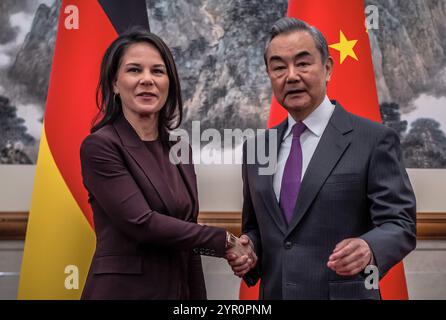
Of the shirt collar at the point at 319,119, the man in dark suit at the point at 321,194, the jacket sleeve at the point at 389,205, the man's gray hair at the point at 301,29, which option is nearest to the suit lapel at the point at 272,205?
the man in dark suit at the point at 321,194

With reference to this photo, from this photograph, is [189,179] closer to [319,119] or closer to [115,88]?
[115,88]

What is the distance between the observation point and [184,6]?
277cm

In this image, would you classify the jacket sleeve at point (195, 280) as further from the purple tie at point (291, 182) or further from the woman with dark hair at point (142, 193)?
the purple tie at point (291, 182)

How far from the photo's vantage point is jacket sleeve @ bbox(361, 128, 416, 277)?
4.44 feet

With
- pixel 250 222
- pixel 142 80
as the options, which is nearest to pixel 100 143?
pixel 142 80

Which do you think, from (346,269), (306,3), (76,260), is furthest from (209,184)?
(346,269)

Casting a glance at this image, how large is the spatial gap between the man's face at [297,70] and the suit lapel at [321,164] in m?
0.14

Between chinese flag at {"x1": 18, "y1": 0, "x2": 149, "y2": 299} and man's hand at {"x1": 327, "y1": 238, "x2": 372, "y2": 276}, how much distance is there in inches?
49.4

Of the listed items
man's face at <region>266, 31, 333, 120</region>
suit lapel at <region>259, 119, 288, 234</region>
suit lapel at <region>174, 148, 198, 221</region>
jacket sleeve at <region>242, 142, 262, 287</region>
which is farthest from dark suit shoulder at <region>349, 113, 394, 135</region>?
suit lapel at <region>174, 148, 198, 221</region>

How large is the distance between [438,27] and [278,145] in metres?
1.66

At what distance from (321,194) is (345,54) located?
1.17 meters

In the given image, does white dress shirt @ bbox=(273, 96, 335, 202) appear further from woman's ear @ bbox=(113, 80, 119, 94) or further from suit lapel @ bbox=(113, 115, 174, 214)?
woman's ear @ bbox=(113, 80, 119, 94)
